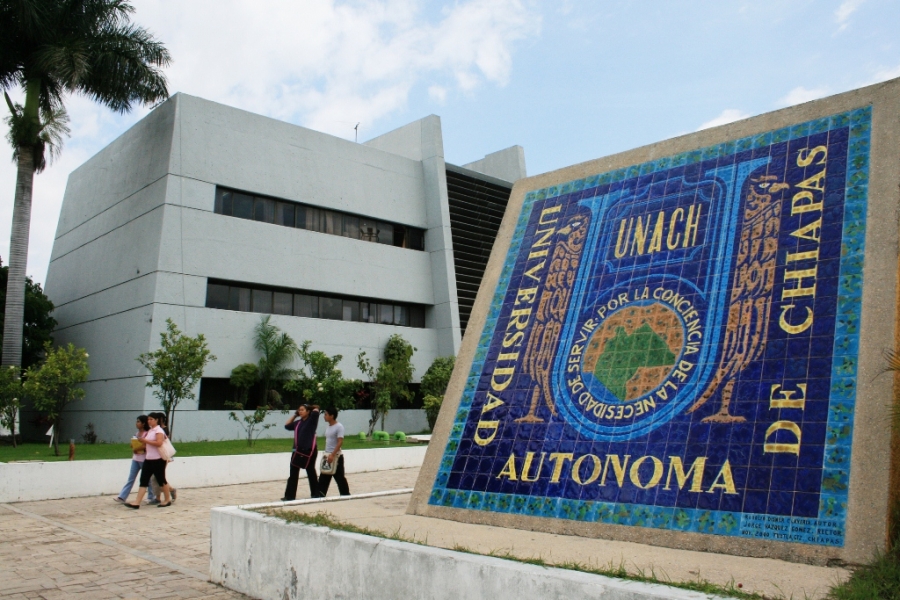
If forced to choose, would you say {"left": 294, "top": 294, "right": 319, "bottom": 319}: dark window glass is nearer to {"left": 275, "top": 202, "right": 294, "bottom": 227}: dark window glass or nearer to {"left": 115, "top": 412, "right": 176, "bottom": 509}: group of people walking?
{"left": 275, "top": 202, "right": 294, "bottom": 227}: dark window glass

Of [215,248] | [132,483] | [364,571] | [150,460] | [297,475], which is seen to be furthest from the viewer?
[215,248]

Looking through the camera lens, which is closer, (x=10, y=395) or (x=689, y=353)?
(x=689, y=353)

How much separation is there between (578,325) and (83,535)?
642 cm

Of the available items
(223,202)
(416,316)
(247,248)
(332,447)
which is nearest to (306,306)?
(247,248)

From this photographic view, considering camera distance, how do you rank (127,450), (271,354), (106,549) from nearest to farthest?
(106,549) → (127,450) → (271,354)

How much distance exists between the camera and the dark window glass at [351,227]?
28.3 m

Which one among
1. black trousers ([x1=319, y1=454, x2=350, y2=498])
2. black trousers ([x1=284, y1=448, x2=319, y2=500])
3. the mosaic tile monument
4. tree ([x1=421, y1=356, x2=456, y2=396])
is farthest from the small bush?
the mosaic tile monument

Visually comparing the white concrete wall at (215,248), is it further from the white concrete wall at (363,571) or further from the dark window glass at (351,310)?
the white concrete wall at (363,571)

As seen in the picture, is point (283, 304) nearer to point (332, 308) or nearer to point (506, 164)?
point (332, 308)

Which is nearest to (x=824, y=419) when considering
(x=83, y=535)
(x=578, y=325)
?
(x=578, y=325)

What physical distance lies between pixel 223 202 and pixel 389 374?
27.1 ft

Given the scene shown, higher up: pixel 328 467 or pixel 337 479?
pixel 328 467

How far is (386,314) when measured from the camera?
29.4 meters

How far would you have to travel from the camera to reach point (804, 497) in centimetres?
485
